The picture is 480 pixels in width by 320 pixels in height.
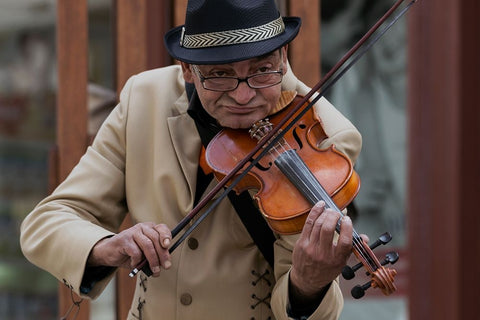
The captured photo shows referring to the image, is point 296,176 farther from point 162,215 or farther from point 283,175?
point 162,215

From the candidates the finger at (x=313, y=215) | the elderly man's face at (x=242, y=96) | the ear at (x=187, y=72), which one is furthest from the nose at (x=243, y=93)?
the finger at (x=313, y=215)

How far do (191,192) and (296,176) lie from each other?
41cm

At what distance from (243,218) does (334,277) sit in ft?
1.11

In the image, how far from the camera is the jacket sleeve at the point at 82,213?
2.70 m

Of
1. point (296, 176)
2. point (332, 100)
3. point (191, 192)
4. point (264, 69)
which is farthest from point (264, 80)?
point (332, 100)

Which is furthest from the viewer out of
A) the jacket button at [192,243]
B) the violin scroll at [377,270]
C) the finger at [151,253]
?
the jacket button at [192,243]

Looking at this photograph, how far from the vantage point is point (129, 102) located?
9.53ft

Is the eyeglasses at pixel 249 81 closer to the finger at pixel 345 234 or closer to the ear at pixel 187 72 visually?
the ear at pixel 187 72

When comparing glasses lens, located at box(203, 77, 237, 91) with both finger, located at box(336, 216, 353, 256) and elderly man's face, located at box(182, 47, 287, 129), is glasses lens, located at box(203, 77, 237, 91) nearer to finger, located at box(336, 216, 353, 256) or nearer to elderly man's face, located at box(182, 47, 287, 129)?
elderly man's face, located at box(182, 47, 287, 129)

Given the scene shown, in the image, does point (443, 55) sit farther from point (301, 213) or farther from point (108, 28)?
point (301, 213)

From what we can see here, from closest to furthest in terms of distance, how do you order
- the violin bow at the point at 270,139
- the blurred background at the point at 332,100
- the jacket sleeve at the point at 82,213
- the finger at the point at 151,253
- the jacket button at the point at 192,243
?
1. the finger at the point at 151,253
2. the violin bow at the point at 270,139
3. the jacket sleeve at the point at 82,213
4. the jacket button at the point at 192,243
5. the blurred background at the point at 332,100

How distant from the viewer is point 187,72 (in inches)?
111

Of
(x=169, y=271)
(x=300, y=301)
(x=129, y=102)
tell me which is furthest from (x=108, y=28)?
(x=300, y=301)

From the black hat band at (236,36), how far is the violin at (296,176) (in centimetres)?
19
